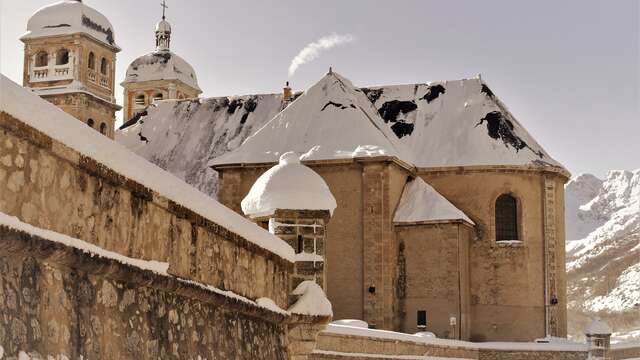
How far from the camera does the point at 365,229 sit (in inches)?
1302

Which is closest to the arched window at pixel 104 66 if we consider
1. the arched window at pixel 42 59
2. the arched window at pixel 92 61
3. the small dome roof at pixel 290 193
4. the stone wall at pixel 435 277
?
the arched window at pixel 92 61

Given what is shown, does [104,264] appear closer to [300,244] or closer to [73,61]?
[300,244]

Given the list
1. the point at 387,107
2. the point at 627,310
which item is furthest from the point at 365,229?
the point at 627,310

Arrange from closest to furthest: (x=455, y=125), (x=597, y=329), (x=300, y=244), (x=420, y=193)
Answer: (x=300, y=244), (x=597, y=329), (x=420, y=193), (x=455, y=125)

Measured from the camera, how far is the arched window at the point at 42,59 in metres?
44.2

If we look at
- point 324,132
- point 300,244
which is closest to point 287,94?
point 324,132

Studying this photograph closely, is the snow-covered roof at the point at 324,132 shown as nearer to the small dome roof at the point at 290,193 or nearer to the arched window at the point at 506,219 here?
the arched window at the point at 506,219

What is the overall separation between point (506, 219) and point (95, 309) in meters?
30.4

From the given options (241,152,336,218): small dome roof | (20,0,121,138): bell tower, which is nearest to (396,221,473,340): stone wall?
(20,0,121,138): bell tower

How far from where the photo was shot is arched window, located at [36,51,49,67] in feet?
A: 145

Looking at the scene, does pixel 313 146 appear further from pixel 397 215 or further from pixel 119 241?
pixel 119 241

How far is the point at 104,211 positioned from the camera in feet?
21.4

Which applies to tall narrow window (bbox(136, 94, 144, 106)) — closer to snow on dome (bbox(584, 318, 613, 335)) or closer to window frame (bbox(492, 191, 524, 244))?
window frame (bbox(492, 191, 524, 244))

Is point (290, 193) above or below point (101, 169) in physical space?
above
